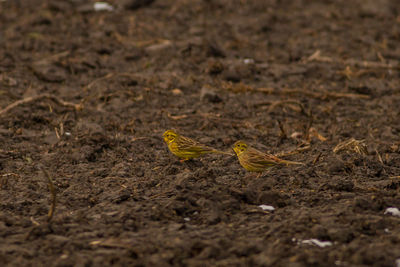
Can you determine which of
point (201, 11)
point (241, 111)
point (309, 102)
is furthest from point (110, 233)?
point (201, 11)

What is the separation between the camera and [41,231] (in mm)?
5582

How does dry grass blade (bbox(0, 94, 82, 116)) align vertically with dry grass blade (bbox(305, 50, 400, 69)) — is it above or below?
below

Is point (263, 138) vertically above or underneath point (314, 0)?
underneath

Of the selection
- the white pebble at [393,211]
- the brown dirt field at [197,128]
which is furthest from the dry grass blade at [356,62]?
the white pebble at [393,211]

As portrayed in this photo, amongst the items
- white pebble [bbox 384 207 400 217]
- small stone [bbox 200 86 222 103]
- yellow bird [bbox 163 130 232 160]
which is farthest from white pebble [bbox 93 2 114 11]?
white pebble [bbox 384 207 400 217]

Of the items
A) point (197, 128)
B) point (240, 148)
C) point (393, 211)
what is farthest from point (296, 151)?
point (393, 211)

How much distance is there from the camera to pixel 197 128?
9570mm

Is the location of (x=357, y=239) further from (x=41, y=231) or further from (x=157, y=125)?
(x=157, y=125)

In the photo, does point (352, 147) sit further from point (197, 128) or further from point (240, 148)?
point (197, 128)

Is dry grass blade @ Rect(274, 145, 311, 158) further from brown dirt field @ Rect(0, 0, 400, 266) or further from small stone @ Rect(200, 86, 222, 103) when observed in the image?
small stone @ Rect(200, 86, 222, 103)

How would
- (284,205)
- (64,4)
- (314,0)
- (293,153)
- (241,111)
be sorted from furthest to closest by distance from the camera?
(314,0) < (64,4) < (241,111) < (293,153) < (284,205)

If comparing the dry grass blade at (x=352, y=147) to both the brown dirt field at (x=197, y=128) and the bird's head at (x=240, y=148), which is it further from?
the bird's head at (x=240, y=148)

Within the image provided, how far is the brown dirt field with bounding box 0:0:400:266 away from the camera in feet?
17.9

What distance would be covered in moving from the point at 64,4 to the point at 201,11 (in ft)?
11.4
